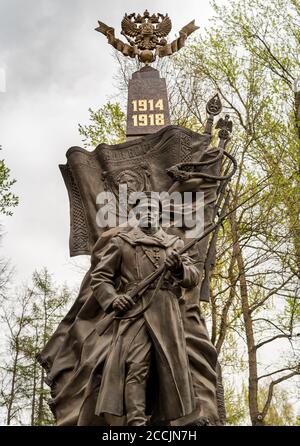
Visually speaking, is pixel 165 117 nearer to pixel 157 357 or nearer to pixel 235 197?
pixel 157 357

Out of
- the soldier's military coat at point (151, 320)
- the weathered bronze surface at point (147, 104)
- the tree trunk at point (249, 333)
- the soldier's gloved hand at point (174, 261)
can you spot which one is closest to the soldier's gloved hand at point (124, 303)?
the soldier's military coat at point (151, 320)

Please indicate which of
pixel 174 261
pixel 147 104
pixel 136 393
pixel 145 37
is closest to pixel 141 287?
pixel 174 261

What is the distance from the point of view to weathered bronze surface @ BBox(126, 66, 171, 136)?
26.3 ft

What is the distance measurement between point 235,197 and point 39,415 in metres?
7.17

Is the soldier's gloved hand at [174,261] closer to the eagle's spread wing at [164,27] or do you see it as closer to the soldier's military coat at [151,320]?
the soldier's military coat at [151,320]

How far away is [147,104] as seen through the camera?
27.0ft

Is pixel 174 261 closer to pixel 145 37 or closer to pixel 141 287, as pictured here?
pixel 141 287

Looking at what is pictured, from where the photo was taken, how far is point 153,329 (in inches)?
215

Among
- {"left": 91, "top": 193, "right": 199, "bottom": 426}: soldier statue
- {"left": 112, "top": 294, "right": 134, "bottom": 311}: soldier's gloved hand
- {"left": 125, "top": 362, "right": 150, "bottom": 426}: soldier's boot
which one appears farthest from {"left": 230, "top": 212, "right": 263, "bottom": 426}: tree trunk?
{"left": 112, "top": 294, "right": 134, "bottom": 311}: soldier's gloved hand

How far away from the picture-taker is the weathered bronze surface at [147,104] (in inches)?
316

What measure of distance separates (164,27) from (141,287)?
15.0 ft

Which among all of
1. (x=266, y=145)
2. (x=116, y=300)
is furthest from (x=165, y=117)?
(x=266, y=145)

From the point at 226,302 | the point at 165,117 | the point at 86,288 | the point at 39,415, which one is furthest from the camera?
the point at 39,415

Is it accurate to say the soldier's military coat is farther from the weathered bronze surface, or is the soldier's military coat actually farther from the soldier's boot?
the weathered bronze surface
